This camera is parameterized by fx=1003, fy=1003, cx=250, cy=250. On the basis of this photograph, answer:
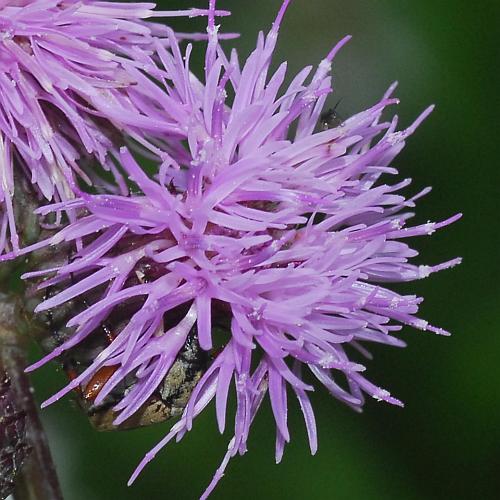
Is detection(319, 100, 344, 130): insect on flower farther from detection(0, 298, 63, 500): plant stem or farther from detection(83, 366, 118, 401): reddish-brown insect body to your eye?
detection(0, 298, 63, 500): plant stem

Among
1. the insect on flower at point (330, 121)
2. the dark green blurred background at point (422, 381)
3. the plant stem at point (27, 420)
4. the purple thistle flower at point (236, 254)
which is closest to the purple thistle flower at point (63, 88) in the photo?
the purple thistle flower at point (236, 254)

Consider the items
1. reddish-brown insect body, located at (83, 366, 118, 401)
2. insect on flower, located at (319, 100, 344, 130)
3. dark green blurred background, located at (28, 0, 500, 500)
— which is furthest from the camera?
dark green blurred background, located at (28, 0, 500, 500)

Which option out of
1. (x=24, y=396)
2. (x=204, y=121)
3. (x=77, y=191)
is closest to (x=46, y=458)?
(x=24, y=396)

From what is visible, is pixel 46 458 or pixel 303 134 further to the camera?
pixel 46 458

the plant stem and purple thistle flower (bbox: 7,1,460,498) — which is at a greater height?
purple thistle flower (bbox: 7,1,460,498)

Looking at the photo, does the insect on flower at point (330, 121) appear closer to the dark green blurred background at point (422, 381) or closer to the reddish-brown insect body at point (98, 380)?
the reddish-brown insect body at point (98, 380)

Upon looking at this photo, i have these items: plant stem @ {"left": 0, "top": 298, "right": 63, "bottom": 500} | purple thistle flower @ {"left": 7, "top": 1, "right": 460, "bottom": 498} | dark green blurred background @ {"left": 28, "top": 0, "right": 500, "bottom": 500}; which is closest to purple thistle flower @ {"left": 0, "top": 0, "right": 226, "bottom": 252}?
purple thistle flower @ {"left": 7, "top": 1, "right": 460, "bottom": 498}

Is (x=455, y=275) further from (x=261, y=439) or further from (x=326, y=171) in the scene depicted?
(x=326, y=171)
